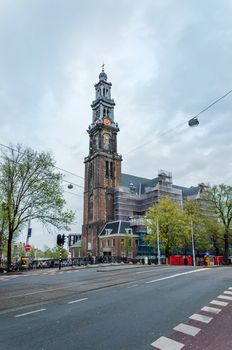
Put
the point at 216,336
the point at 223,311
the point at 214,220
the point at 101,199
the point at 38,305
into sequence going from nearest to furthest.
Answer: the point at 216,336
the point at 223,311
the point at 38,305
the point at 214,220
the point at 101,199

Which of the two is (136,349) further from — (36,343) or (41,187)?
(41,187)

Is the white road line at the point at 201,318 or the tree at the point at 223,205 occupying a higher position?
the tree at the point at 223,205

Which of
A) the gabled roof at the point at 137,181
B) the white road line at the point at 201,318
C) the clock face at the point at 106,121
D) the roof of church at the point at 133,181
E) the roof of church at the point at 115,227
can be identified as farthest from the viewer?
the clock face at the point at 106,121

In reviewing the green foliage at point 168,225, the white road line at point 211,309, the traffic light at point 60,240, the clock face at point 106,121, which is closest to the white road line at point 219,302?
the white road line at point 211,309

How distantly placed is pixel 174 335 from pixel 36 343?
270 centimetres

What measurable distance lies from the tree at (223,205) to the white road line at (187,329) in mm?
55211

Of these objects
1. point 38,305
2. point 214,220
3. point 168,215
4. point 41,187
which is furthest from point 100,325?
point 214,220

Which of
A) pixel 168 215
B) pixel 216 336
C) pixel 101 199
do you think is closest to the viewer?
pixel 216 336

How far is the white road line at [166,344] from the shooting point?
545 centimetres

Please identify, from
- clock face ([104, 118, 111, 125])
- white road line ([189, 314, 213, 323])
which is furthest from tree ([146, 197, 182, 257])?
white road line ([189, 314, 213, 323])

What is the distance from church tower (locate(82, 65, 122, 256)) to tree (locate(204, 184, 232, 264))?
33089mm

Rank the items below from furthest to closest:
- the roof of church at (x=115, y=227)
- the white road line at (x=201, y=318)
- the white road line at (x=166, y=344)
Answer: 1. the roof of church at (x=115, y=227)
2. the white road line at (x=201, y=318)
3. the white road line at (x=166, y=344)

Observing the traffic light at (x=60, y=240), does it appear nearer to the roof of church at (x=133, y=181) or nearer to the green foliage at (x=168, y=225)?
the green foliage at (x=168, y=225)

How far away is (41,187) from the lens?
113ft
